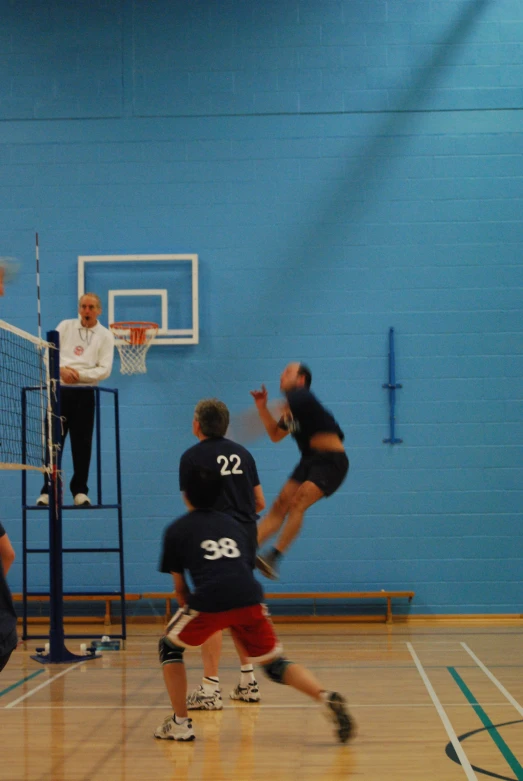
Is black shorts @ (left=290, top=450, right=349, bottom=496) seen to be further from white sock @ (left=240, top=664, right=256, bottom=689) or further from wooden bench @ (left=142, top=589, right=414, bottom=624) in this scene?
wooden bench @ (left=142, top=589, right=414, bottom=624)

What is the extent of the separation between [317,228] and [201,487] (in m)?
6.58

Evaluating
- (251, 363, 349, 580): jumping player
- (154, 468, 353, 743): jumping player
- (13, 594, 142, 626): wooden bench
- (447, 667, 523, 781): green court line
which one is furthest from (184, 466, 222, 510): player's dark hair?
(13, 594, 142, 626): wooden bench

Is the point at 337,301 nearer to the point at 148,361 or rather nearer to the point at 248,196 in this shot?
the point at 248,196

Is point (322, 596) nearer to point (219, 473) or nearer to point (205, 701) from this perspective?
point (205, 701)

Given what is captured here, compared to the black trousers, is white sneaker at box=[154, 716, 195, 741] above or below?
below

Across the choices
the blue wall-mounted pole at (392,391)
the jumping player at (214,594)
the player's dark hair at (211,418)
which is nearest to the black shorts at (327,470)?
the player's dark hair at (211,418)

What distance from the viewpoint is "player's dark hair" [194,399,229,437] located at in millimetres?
4895

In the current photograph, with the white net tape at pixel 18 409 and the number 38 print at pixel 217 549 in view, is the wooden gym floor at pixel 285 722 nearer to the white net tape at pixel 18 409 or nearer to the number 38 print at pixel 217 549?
the number 38 print at pixel 217 549

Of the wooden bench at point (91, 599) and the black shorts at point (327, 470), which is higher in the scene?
the black shorts at point (327, 470)

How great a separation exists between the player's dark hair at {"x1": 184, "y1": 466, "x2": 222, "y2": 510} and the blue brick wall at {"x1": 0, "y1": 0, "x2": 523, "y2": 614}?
5.82 m

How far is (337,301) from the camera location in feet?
34.0

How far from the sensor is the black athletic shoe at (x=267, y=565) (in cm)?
614

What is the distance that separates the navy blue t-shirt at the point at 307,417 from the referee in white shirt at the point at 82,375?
2228mm

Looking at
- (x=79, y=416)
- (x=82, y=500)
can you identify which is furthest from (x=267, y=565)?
(x=79, y=416)
